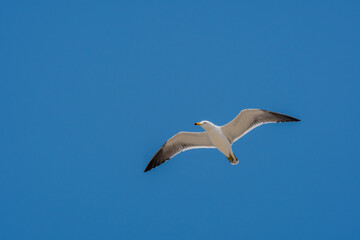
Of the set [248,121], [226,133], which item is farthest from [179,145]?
[248,121]

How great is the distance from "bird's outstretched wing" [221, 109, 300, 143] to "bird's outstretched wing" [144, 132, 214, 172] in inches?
32.0

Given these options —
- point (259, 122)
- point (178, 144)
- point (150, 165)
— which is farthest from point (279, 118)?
point (150, 165)

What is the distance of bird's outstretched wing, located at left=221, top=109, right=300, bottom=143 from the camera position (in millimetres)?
13797

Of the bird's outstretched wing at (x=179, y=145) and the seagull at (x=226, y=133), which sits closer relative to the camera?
the seagull at (x=226, y=133)

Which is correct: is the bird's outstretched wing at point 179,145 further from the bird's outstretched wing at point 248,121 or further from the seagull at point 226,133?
the bird's outstretched wing at point 248,121

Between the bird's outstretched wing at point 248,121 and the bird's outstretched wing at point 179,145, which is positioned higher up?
the bird's outstretched wing at point 179,145

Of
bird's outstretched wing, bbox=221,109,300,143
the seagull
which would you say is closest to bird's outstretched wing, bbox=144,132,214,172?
the seagull

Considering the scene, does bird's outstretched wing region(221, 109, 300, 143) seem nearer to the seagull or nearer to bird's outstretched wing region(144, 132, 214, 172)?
the seagull

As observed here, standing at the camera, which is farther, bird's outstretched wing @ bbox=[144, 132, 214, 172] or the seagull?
bird's outstretched wing @ bbox=[144, 132, 214, 172]

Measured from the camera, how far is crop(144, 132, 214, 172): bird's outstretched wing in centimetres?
1455

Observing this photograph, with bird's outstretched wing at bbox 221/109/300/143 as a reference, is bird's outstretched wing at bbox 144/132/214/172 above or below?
above

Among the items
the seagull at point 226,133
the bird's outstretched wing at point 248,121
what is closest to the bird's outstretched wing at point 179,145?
the seagull at point 226,133

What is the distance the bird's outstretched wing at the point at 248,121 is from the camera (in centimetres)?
1380

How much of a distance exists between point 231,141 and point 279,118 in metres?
1.52
